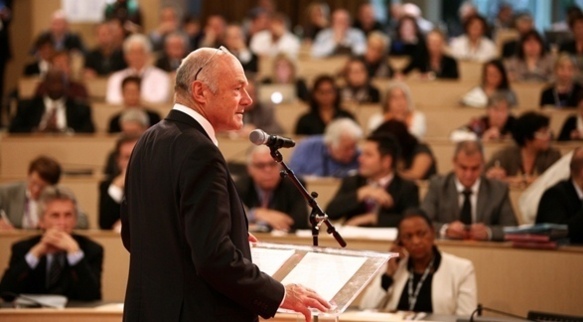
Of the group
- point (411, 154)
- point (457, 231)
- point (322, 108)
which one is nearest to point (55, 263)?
point (457, 231)

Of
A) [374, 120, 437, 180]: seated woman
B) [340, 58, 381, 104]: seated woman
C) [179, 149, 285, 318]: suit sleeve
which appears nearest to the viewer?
[179, 149, 285, 318]: suit sleeve

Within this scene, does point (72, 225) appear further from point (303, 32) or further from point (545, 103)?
point (303, 32)

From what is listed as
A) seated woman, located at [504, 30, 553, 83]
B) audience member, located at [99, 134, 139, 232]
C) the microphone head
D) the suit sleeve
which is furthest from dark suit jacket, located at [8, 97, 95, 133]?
the suit sleeve

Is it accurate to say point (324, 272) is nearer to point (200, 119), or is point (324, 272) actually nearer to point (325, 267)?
point (325, 267)

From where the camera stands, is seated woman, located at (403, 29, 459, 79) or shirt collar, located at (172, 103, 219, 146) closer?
shirt collar, located at (172, 103, 219, 146)

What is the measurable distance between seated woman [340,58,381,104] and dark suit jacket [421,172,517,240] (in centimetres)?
351

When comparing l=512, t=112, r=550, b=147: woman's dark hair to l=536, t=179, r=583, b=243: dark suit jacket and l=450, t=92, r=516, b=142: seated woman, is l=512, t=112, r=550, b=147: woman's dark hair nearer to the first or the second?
l=450, t=92, r=516, b=142: seated woman

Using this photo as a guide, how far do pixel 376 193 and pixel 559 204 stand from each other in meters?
1.15

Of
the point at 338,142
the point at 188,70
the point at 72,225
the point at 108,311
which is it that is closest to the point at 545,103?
the point at 338,142

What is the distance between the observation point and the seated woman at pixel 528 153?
715 centimetres

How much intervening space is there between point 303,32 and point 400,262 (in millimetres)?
9388

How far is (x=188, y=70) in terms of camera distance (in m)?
2.99

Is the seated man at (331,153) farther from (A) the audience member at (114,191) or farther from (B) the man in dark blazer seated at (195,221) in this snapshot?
(B) the man in dark blazer seated at (195,221)

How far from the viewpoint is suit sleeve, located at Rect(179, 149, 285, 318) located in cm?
280
